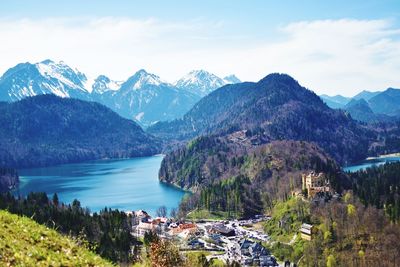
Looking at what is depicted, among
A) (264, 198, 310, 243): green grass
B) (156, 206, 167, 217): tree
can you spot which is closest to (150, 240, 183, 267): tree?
(264, 198, 310, 243): green grass

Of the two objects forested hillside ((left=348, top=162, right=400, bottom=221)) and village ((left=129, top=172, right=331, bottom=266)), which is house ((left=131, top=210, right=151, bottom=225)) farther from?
forested hillside ((left=348, top=162, right=400, bottom=221))

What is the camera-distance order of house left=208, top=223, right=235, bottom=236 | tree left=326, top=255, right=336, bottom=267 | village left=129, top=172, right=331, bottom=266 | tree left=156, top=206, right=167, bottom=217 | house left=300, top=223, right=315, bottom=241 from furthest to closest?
tree left=156, top=206, right=167, bottom=217, house left=208, top=223, right=235, bottom=236, house left=300, top=223, right=315, bottom=241, village left=129, top=172, right=331, bottom=266, tree left=326, top=255, right=336, bottom=267

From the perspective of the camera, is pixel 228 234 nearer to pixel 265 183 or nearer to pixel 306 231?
pixel 306 231

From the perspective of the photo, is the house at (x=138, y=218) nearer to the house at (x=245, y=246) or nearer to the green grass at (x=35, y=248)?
the house at (x=245, y=246)

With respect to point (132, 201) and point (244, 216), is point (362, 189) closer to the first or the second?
point (244, 216)

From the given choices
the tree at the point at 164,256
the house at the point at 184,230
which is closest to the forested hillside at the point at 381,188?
the house at the point at 184,230

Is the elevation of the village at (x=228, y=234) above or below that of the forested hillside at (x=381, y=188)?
below
